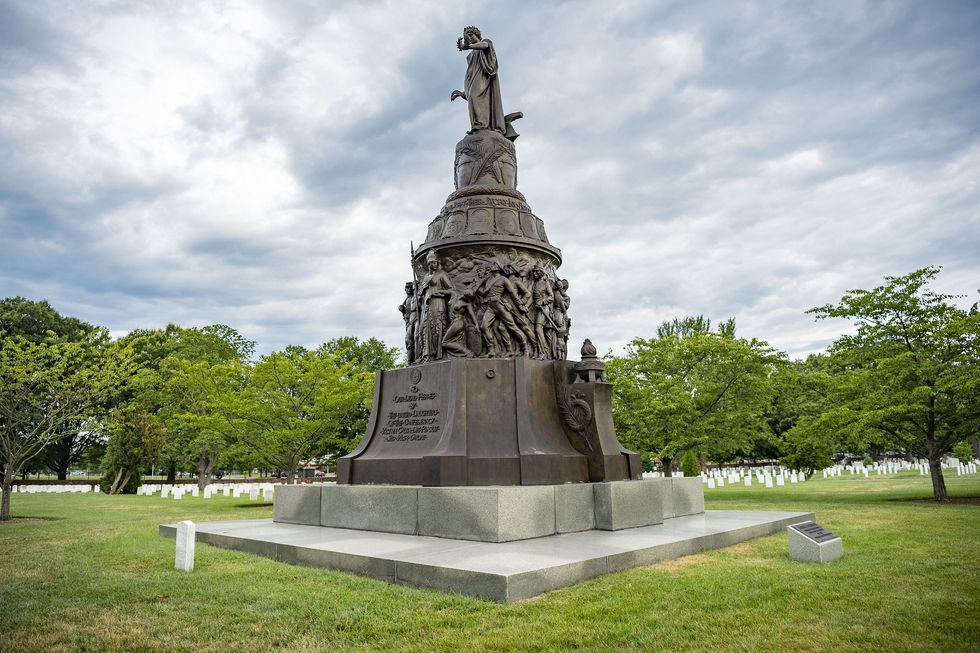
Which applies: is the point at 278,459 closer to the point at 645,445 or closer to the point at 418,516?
the point at 645,445

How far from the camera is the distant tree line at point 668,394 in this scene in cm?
1850

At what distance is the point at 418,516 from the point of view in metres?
9.60

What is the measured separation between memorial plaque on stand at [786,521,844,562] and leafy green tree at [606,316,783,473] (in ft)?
50.4

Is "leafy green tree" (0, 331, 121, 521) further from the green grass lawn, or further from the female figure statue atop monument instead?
the female figure statue atop monument

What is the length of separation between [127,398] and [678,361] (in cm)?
3998

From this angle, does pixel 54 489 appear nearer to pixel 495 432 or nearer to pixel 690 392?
pixel 690 392

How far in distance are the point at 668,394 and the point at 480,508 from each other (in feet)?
57.0

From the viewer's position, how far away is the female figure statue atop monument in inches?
546

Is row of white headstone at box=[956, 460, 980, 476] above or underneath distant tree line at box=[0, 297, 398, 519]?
underneath

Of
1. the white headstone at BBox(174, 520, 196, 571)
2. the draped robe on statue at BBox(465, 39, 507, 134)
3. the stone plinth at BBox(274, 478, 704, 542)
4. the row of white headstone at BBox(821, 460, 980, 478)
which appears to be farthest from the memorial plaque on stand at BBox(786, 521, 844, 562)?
the row of white headstone at BBox(821, 460, 980, 478)

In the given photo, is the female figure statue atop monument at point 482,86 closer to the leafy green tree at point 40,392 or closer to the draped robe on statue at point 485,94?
the draped robe on statue at point 485,94

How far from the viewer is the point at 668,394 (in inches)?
973

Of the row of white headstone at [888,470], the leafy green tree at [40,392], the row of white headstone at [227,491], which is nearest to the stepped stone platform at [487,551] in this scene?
the leafy green tree at [40,392]

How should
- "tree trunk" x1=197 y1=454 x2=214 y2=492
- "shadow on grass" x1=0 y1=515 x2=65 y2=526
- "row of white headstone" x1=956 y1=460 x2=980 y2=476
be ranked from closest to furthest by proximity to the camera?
"shadow on grass" x1=0 y1=515 x2=65 y2=526
"tree trunk" x1=197 y1=454 x2=214 y2=492
"row of white headstone" x1=956 y1=460 x2=980 y2=476
